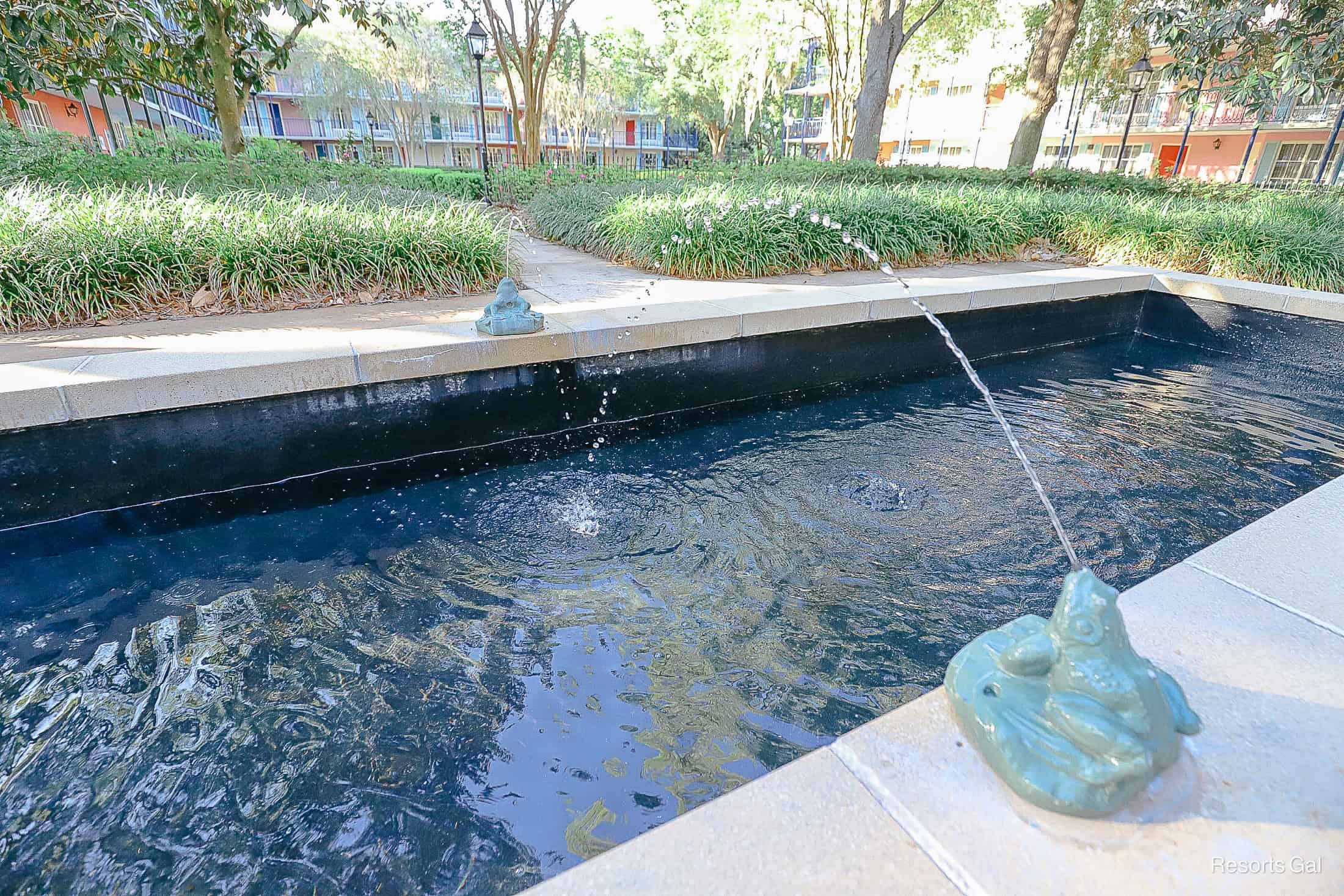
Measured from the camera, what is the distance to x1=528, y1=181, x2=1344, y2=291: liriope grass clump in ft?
22.2

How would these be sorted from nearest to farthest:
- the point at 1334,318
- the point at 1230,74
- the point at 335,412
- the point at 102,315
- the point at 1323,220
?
the point at 335,412
the point at 102,315
the point at 1334,318
the point at 1323,220
the point at 1230,74

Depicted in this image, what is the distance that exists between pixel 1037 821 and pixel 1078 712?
0.21 metres

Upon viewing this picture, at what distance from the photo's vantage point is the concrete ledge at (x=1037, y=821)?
1.11 metres

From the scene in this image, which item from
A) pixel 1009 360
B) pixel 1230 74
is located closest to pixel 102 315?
pixel 1009 360

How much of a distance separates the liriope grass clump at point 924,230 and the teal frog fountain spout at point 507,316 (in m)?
2.72

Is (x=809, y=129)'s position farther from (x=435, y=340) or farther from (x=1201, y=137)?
(x=435, y=340)

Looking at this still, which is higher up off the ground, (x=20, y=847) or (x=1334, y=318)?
(x=1334, y=318)

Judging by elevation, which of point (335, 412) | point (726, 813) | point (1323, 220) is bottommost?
point (335, 412)

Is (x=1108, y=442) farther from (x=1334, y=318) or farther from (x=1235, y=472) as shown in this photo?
(x=1334, y=318)

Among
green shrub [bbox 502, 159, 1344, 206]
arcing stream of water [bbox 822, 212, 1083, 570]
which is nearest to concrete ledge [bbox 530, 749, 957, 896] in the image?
arcing stream of water [bbox 822, 212, 1083, 570]

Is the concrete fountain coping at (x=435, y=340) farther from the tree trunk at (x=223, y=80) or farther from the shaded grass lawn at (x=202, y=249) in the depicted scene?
the tree trunk at (x=223, y=80)

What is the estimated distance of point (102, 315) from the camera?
468cm

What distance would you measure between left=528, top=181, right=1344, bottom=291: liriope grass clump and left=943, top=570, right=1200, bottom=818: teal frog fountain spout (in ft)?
18.7

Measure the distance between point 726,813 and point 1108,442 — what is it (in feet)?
14.4
